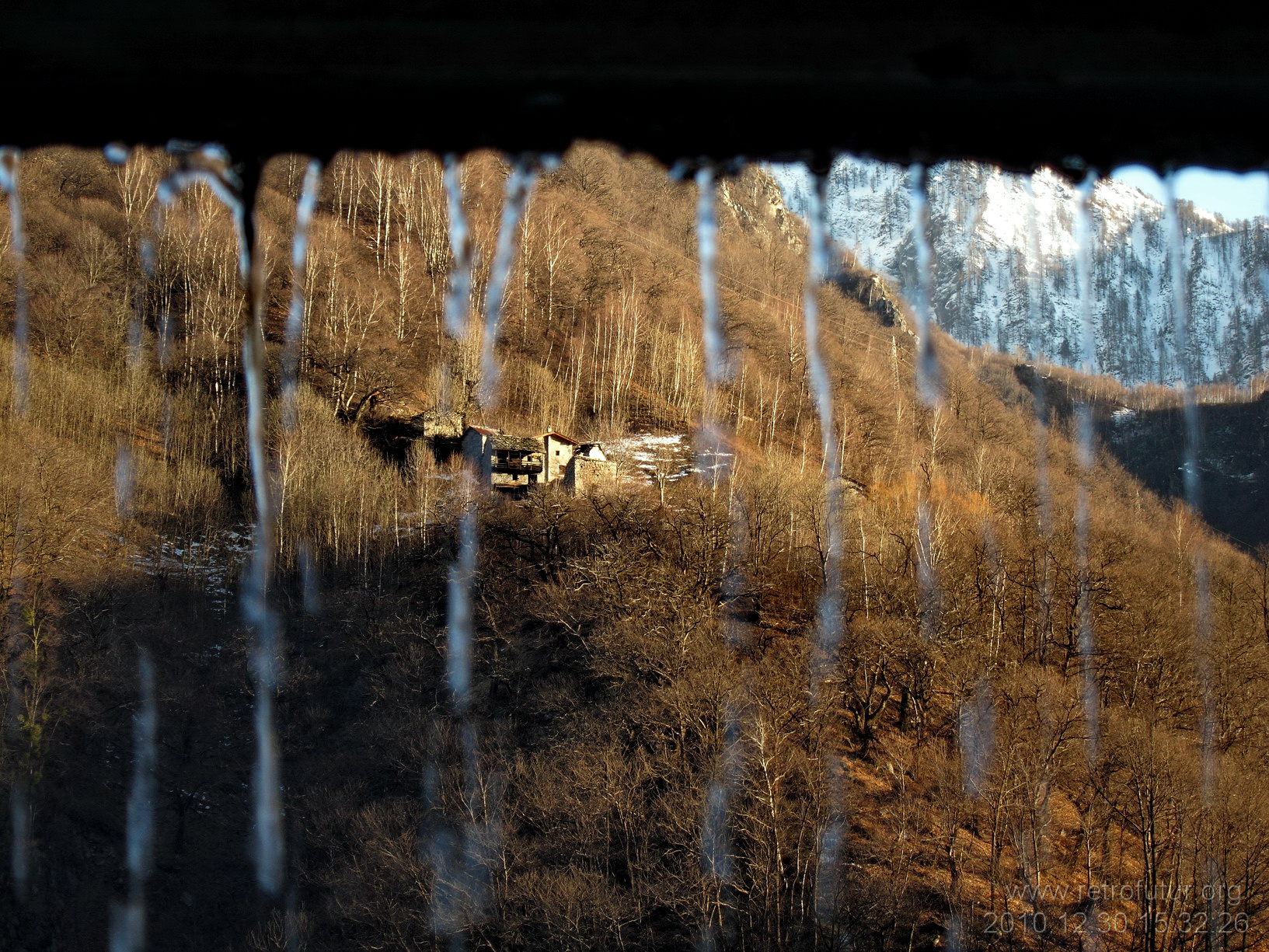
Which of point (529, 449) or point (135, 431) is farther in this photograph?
point (135, 431)

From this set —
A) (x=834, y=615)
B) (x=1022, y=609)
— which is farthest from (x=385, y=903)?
(x=1022, y=609)

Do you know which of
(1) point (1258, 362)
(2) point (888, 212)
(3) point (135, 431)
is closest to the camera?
(3) point (135, 431)

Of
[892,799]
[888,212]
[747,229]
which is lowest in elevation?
[892,799]

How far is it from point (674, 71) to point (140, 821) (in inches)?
1207

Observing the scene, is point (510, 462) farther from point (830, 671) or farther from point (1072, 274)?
point (1072, 274)

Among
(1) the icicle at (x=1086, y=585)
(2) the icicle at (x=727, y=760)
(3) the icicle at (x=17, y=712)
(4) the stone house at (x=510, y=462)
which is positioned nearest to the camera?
(1) the icicle at (x=1086, y=585)

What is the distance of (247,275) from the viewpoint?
1.43 m

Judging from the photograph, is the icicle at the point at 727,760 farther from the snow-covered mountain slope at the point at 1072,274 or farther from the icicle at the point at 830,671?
the snow-covered mountain slope at the point at 1072,274

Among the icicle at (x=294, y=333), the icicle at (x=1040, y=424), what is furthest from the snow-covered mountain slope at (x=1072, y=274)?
the icicle at (x=294, y=333)

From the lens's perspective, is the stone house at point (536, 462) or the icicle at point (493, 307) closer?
the stone house at point (536, 462)

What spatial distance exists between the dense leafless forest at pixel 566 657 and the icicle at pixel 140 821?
317mm

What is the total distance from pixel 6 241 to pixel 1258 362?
93.4m

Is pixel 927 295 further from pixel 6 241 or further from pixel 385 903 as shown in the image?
pixel 6 241

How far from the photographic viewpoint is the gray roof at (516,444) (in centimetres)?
4069
